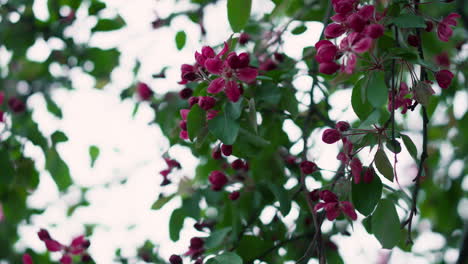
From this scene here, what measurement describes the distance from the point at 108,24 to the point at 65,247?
902mm

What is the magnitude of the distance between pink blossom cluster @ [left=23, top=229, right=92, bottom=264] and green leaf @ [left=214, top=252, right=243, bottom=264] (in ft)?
1.91

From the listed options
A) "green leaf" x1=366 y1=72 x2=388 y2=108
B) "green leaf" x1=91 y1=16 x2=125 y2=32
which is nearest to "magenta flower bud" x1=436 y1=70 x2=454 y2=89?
"green leaf" x1=366 y1=72 x2=388 y2=108

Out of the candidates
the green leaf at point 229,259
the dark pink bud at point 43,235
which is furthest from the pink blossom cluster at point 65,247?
the green leaf at point 229,259

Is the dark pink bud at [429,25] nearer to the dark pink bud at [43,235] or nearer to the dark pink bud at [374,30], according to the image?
the dark pink bud at [374,30]

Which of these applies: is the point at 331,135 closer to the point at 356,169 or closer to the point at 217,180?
the point at 356,169

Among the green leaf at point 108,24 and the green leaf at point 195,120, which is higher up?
the green leaf at point 195,120

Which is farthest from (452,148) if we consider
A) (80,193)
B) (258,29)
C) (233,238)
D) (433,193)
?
(80,193)

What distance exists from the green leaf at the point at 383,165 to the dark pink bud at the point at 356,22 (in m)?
0.26

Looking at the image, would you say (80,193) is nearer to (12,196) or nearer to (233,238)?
(12,196)

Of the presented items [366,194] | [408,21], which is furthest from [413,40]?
[366,194]

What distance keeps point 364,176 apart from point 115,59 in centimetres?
143

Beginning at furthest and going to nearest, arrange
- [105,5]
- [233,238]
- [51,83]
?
1. [51,83]
2. [105,5]
3. [233,238]

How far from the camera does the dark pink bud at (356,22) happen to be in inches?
42.5

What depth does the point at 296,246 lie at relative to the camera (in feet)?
5.41
